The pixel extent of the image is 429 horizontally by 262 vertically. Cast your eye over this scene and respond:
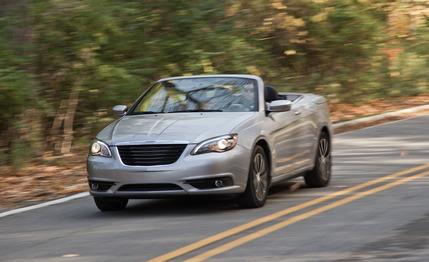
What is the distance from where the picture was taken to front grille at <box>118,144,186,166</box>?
10.7 m

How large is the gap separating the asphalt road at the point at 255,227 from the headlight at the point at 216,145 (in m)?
0.70

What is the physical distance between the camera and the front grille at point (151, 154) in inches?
420

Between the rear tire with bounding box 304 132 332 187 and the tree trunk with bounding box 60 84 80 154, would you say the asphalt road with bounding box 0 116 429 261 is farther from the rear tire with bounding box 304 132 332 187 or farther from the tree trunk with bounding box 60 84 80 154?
the tree trunk with bounding box 60 84 80 154

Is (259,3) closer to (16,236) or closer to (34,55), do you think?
(34,55)

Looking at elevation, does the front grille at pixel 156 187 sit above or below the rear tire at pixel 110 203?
above

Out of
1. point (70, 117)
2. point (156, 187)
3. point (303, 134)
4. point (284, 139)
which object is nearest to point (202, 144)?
point (156, 187)

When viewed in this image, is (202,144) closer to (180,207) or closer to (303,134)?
(180,207)

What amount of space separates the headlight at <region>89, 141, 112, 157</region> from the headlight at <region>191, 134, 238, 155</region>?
987 mm

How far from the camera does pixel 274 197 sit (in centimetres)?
1235

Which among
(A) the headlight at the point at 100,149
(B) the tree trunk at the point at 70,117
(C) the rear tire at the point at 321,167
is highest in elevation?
(A) the headlight at the point at 100,149

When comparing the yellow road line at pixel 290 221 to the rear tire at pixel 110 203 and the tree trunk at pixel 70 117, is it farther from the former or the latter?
the tree trunk at pixel 70 117

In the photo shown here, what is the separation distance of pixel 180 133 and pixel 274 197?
204cm

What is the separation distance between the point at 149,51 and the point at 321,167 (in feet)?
21.7

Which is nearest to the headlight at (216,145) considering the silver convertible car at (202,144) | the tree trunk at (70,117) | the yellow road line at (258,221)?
the silver convertible car at (202,144)
